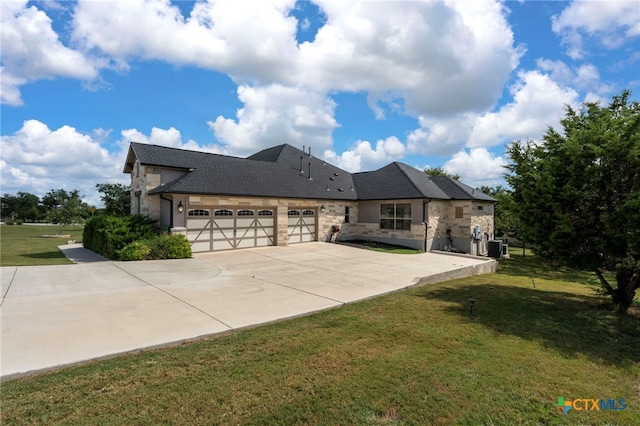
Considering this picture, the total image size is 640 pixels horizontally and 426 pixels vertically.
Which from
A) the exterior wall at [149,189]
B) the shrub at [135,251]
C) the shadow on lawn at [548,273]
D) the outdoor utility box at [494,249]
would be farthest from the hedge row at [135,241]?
the outdoor utility box at [494,249]

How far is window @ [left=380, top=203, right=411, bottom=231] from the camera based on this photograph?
19.4 meters

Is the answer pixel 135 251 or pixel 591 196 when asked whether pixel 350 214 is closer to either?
pixel 135 251

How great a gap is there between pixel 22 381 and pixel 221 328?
250cm

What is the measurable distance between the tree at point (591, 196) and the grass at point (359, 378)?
1.39 meters

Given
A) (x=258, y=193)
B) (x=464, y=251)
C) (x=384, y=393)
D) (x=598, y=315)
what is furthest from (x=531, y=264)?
(x=384, y=393)

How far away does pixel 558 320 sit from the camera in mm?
6367

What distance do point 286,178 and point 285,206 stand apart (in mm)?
2578

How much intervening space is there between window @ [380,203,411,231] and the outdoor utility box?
591 centimetres

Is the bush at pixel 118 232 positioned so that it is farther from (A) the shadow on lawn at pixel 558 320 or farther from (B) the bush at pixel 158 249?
(A) the shadow on lawn at pixel 558 320

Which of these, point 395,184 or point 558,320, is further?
point 395,184

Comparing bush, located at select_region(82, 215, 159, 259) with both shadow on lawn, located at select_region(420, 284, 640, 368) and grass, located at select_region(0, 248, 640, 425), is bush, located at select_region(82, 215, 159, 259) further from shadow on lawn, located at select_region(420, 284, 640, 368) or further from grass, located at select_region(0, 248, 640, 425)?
shadow on lawn, located at select_region(420, 284, 640, 368)

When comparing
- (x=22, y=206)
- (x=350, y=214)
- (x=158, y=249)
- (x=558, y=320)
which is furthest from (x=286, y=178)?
(x=22, y=206)

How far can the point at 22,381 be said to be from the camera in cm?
378

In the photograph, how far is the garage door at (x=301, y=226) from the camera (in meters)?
19.3
